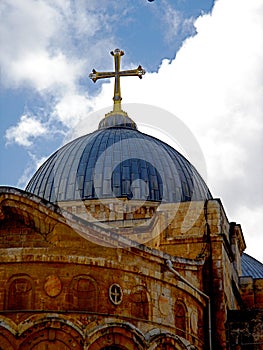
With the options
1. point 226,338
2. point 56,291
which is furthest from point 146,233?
point 56,291

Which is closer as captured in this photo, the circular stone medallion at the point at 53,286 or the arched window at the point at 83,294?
the circular stone medallion at the point at 53,286

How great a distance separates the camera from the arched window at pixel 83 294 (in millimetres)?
21859

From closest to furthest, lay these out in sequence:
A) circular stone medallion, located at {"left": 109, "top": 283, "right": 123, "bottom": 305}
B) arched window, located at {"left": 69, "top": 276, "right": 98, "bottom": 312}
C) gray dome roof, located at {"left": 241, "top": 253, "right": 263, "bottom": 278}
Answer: arched window, located at {"left": 69, "top": 276, "right": 98, "bottom": 312}
circular stone medallion, located at {"left": 109, "top": 283, "right": 123, "bottom": 305}
gray dome roof, located at {"left": 241, "top": 253, "right": 263, "bottom": 278}

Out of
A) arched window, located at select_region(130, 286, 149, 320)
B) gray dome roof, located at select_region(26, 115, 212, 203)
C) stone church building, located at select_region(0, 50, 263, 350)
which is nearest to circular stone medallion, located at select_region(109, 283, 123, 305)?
stone church building, located at select_region(0, 50, 263, 350)

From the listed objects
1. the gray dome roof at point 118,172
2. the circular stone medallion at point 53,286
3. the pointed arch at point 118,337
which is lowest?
the pointed arch at point 118,337

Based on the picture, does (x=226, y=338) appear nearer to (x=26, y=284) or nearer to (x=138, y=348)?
(x=138, y=348)

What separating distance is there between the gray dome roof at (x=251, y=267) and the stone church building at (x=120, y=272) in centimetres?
708

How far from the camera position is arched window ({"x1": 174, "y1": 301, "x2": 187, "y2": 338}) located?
910 inches

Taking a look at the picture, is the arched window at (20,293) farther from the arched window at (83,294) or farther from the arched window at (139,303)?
the arched window at (139,303)

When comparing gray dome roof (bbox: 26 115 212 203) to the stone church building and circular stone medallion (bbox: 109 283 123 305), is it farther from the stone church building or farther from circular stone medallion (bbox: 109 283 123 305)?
circular stone medallion (bbox: 109 283 123 305)

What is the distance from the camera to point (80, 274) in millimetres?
22141

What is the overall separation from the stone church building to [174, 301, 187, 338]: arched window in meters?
0.03

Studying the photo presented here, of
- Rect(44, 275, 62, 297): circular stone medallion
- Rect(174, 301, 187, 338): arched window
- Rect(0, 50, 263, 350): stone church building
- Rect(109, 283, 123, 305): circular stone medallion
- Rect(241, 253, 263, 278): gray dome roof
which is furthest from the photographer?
Rect(241, 253, 263, 278): gray dome roof

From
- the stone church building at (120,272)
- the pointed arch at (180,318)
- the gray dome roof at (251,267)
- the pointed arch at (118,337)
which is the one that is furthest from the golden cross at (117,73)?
the pointed arch at (118,337)
